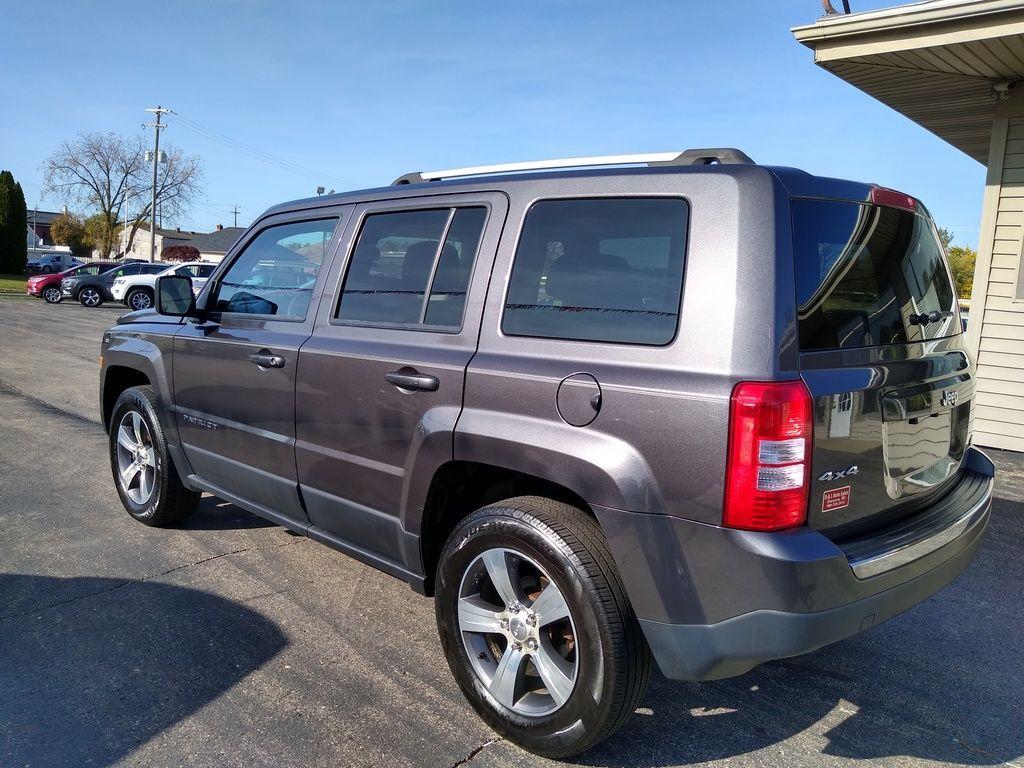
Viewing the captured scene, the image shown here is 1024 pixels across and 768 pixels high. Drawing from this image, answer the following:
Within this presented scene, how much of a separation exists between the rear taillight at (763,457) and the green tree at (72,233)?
301ft

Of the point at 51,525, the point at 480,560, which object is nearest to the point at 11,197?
the point at 51,525

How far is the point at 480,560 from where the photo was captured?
112 inches

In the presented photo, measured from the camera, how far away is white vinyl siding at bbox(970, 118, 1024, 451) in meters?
7.79

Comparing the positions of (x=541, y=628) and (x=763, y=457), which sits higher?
(x=763, y=457)

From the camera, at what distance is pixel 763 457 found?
2.23 meters

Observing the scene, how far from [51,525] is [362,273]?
9.40 feet

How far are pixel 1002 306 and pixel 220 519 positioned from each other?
24.2ft

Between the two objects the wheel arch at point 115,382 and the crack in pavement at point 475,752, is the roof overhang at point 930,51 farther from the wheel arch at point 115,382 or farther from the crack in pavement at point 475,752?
the crack in pavement at point 475,752

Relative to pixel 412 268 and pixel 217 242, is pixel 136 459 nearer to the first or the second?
pixel 412 268

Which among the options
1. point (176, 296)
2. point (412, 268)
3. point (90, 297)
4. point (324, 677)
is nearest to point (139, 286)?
point (90, 297)

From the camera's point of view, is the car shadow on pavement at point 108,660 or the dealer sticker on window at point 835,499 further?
the car shadow on pavement at point 108,660

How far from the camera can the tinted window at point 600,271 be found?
98.9 inches

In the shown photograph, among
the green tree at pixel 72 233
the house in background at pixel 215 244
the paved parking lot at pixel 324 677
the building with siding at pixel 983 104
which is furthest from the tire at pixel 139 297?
the green tree at pixel 72 233

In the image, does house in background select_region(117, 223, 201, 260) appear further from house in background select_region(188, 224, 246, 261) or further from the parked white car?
the parked white car
